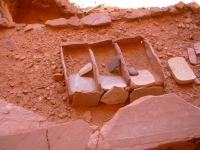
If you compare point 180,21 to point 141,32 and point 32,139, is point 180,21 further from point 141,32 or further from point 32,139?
point 32,139

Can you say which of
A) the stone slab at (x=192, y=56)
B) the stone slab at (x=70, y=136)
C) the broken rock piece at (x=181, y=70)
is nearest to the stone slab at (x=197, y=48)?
the stone slab at (x=192, y=56)

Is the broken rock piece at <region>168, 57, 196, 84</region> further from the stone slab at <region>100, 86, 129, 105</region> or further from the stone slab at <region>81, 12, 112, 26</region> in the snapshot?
the stone slab at <region>81, 12, 112, 26</region>

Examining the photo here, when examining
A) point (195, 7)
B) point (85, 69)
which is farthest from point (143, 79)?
point (195, 7)

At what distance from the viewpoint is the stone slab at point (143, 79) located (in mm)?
2895

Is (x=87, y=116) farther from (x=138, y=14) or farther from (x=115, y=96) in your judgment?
(x=138, y=14)

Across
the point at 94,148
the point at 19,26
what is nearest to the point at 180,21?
the point at 19,26

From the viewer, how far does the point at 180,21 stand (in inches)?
151

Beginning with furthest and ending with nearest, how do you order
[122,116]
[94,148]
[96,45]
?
[96,45] < [122,116] < [94,148]

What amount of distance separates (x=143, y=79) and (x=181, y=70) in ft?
1.71

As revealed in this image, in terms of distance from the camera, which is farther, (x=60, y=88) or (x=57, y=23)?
(x=57, y=23)

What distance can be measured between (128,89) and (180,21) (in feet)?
5.23

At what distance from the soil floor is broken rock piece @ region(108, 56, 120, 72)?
0.22m

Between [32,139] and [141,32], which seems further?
[141,32]

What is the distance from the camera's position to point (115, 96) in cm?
284
